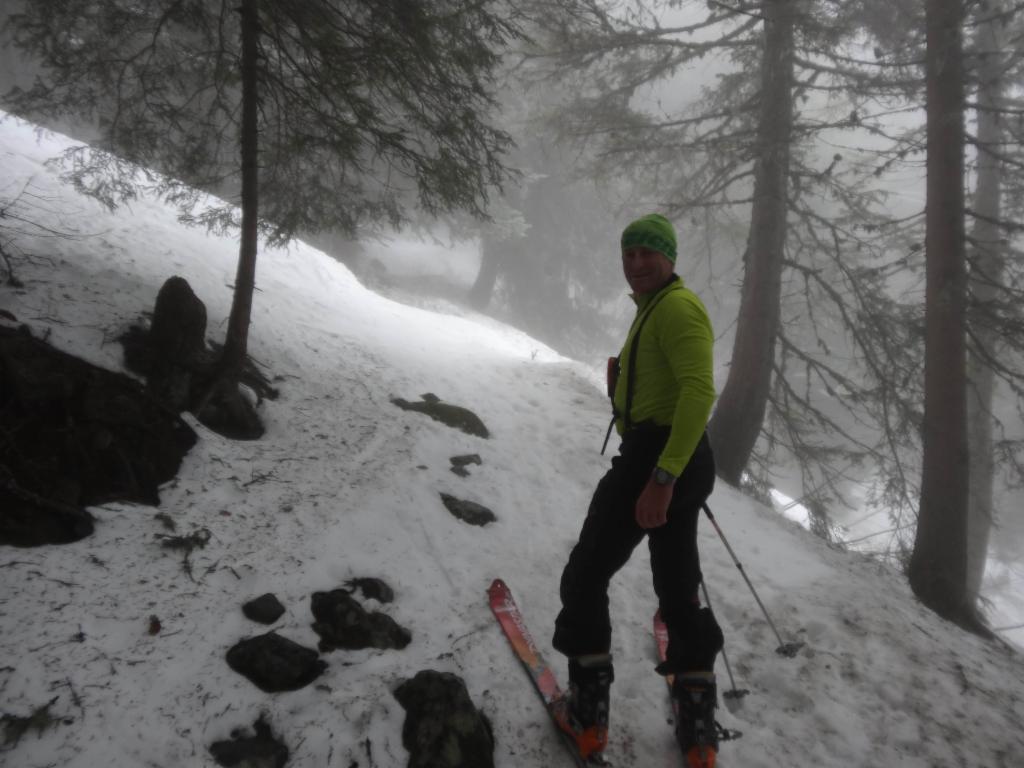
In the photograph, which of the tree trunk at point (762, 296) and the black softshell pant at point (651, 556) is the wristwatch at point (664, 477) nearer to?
the black softshell pant at point (651, 556)

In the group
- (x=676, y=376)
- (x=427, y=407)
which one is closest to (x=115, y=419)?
(x=427, y=407)

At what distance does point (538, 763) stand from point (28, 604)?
267 cm

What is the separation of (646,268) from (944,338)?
4.94m

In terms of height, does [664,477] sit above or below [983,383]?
below

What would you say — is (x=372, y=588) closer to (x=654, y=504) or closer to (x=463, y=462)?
(x=654, y=504)

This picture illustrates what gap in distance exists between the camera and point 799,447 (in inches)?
318

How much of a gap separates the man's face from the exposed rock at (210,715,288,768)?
2765 mm

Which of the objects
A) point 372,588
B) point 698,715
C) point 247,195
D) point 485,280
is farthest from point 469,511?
point 485,280

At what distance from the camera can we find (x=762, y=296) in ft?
24.2

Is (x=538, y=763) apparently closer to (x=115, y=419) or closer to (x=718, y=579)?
(x=718, y=579)

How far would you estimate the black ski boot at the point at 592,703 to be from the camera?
2676 millimetres

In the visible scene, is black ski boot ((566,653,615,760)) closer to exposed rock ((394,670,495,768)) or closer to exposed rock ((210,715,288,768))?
exposed rock ((394,670,495,768))

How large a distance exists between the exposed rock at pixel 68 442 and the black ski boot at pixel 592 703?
2.98 m

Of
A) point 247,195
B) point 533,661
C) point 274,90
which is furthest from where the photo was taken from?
point 274,90
